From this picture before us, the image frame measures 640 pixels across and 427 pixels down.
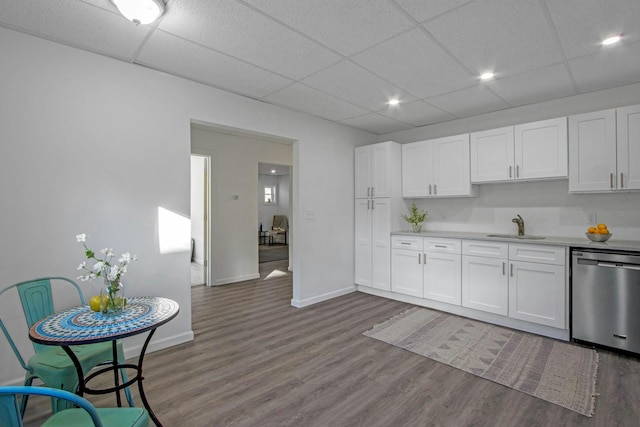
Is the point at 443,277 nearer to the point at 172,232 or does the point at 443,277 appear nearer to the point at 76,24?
the point at 172,232

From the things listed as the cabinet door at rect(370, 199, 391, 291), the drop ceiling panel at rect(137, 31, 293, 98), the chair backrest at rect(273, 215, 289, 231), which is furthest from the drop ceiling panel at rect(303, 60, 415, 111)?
the chair backrest at rect(273, 215, 289, 231)

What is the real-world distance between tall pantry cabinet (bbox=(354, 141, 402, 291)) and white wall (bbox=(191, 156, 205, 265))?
3.72 metres

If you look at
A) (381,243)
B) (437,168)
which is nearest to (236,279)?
(381,243)

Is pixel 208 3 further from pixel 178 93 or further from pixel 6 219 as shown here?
pixel 6 219

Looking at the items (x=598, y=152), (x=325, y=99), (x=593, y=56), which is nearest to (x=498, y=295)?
(x=598, y=152)

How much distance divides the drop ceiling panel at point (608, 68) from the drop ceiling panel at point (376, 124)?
6.97 ft

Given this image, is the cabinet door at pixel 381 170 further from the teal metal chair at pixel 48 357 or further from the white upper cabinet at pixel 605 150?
the teal metal chair at pixel 48 357

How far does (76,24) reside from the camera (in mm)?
2211

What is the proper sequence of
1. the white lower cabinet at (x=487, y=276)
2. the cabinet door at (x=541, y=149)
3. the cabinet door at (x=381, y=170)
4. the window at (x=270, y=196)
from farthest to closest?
the window at (x=270, y=196) → the cabinet door at (x=381, y=170) → the cabinet door at (x=541, y=149) → the white lower cabinet at (x=487, y=276)

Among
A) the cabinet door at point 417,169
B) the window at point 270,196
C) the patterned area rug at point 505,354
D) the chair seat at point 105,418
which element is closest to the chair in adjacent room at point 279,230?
the window at point 270,196

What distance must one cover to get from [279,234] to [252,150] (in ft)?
19.9

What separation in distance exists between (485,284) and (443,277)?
1.63 ft

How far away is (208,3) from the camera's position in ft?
6.49

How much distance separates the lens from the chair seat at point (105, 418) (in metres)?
1.26
